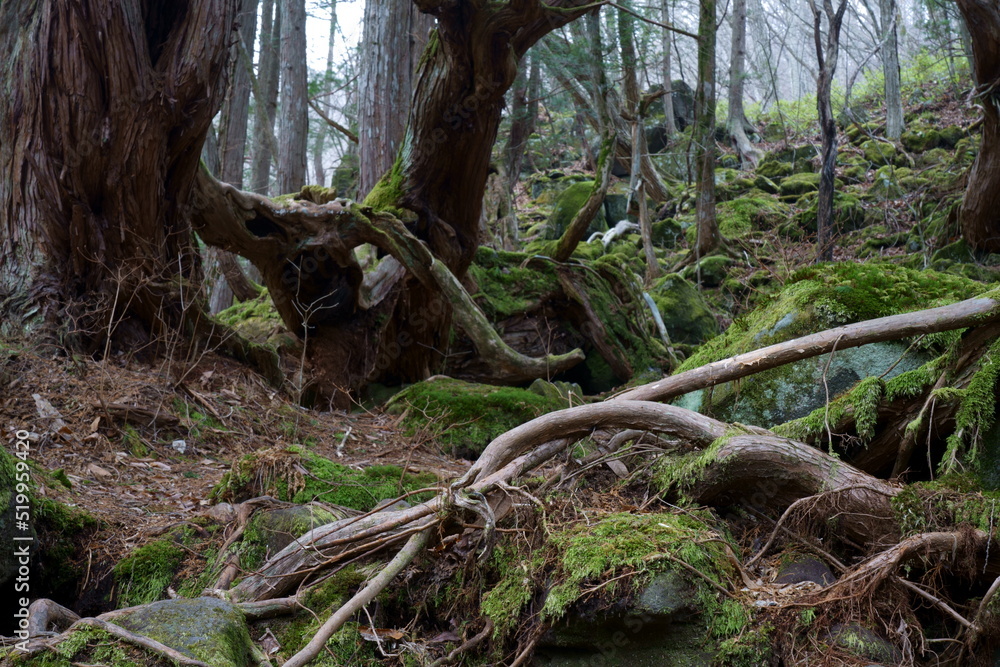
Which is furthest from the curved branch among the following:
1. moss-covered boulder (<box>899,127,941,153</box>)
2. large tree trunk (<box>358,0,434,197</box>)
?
moss-covered boulder (<box>899,127,941,153</box>)

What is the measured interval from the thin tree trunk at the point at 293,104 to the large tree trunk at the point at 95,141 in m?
7.06

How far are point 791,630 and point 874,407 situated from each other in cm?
149

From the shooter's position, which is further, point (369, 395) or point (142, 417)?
point (369, 395)

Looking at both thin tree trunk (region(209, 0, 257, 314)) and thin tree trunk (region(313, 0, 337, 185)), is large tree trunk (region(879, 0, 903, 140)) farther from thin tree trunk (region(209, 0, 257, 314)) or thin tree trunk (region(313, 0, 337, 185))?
thin tree trunk (region(209, 0, 257, 314))

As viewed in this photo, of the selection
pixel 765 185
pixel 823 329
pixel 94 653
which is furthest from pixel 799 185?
pixel 94 653

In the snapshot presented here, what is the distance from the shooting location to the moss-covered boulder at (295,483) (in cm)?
361

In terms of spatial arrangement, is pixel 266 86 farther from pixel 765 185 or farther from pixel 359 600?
pixel 359 600

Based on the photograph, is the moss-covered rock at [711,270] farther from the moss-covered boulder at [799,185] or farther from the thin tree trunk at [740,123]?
the thin tree trunk at [740,123]

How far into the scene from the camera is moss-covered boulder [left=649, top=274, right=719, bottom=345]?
34.0ft

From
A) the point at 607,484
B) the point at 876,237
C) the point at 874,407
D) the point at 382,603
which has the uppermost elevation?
the point at 876,237

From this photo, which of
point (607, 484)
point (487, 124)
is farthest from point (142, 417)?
point (487, 124)

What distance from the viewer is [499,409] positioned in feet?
19.7

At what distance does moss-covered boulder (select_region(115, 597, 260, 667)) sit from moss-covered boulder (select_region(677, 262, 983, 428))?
2.93 meters

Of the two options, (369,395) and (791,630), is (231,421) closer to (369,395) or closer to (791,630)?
(369,395)
